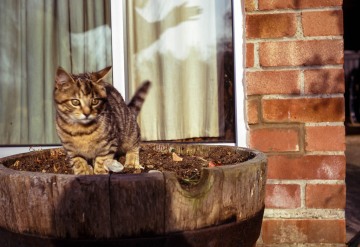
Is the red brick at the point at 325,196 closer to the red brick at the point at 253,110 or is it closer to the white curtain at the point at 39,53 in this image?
the red brick at the point at 253,110

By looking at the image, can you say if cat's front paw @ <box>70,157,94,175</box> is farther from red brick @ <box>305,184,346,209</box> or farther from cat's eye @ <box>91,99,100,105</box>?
red brick @ <box>305,184,346,209</box>

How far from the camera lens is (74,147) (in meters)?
1.53

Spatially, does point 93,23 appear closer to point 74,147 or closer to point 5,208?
point 74,147

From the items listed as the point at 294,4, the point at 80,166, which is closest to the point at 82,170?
the point at 80,166

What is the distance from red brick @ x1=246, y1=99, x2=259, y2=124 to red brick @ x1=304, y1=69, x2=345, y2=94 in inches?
8.3

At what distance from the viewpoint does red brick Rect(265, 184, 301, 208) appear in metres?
2.01

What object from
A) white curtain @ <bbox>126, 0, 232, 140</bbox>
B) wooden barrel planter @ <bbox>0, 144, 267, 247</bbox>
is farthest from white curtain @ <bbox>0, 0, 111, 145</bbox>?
wooden barrel planter @ <bbox>0, 144, 267, 247</bbox>

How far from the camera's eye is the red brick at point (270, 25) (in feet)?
6.46

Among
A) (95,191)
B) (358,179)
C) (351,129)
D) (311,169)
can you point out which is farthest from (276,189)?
(351,129)

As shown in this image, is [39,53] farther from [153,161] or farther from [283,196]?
[283,196]

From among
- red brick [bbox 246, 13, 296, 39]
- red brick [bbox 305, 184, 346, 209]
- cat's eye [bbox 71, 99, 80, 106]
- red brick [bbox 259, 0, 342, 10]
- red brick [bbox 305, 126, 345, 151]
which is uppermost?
red brick [bbox 259, 0, 342, 10]

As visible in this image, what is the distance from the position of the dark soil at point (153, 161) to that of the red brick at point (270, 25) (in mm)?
560

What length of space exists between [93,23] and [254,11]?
0.90 meters

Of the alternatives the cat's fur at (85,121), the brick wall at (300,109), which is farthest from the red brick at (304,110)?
the cat's fur at (85,121)
